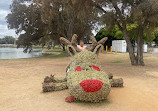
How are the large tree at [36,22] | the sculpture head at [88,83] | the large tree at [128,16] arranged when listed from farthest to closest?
1. the large tree at [36,22]
2. the large tree at [128,16]
3. the sculpture head at [88,83]

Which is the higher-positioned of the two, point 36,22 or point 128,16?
point 36,22

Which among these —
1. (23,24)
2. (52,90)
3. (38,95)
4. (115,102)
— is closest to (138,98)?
(115,102)

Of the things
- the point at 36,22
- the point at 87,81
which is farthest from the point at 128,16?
the point at 36,22

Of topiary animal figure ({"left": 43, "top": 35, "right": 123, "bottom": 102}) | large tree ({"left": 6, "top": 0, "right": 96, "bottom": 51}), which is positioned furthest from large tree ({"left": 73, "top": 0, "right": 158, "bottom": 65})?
topiary animal figure ({"left": 43, "top": 35, "right": 123, "bottom": 102})

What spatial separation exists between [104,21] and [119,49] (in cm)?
1724

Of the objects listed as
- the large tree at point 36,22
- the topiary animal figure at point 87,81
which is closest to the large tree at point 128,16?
the large tree at point 36,22

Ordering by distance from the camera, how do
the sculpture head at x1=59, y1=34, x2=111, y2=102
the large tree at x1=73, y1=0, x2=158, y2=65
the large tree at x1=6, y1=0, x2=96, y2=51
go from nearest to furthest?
the sculpture head at x1=59, y1=34, x2=111, y2=102 < the large tree at x1=73, y1=0, x2=158, y2=65 < the large tree at x1=6, y1=0, x2=96, y2=51

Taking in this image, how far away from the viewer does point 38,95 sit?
5402 millimetres

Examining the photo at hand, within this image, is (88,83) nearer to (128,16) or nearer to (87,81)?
(87,81)

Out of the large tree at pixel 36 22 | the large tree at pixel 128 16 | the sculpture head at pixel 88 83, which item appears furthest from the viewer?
the large tree at pixel 36 22

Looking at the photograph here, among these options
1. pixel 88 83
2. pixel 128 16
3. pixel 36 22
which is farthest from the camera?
pixel 36 22

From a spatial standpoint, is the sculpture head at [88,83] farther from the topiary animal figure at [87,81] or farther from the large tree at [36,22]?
the large tree at [36,22]

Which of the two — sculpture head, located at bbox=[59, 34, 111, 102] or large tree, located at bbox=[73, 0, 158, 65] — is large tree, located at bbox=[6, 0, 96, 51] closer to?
large tree, located at bbox=[73, 0, 158, 65]

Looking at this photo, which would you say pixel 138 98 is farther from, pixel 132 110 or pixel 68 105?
pixel 68 105
